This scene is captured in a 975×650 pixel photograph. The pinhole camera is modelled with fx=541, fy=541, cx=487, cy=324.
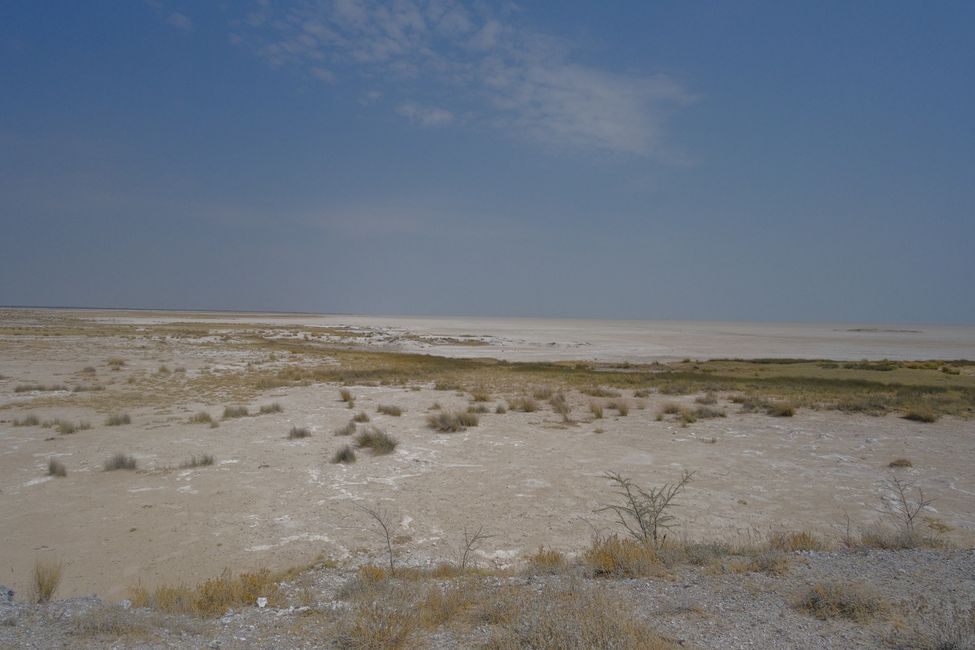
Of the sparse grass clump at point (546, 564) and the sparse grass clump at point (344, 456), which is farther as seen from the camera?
the sparse grass clump at point (344, 456)

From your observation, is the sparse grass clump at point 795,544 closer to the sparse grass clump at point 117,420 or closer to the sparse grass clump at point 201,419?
the sparse grass clump at point 201,419

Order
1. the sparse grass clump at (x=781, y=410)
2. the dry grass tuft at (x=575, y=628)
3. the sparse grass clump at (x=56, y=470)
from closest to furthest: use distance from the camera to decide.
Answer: the dry grass tuft at (x=575, y=628), the sparse grass clump at (x=56, y=470), the sparse grass clump at (x=781, y=410)

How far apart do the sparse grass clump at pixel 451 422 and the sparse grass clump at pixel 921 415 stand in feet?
43.8

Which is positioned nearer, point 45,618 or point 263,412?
point 45,618

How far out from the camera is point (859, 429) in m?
15.1

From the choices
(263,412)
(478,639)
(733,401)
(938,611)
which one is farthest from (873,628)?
(733,401)

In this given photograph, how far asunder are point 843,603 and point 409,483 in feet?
23.5

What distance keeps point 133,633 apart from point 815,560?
20.8 feet

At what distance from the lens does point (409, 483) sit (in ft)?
33.1

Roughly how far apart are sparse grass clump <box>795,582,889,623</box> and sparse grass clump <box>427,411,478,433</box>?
34.5 feet

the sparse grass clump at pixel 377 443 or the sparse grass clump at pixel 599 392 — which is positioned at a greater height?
the sparse grass clump at pixel 599 392

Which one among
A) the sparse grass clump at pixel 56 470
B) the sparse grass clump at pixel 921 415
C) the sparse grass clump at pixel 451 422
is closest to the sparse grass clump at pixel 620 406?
the sparse grass clump at pixel 451 422

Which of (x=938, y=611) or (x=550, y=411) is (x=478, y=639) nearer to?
(x=938, y=611)

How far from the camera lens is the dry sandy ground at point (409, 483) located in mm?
7191
